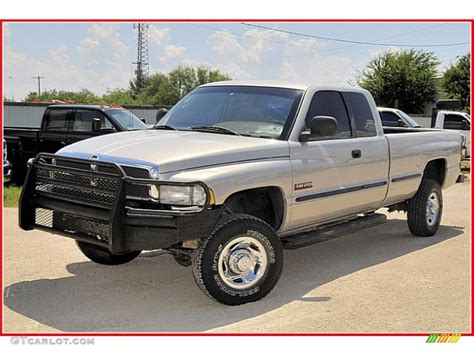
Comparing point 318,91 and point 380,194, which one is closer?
point 318,91

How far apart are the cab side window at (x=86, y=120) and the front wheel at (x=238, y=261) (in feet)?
25.5

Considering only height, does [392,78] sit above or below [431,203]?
above

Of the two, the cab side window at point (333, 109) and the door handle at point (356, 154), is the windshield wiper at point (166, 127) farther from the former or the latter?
the door handle at point (356, 154)

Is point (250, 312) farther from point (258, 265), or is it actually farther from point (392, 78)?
point (392, 78)

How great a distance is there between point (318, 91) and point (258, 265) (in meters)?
2.12

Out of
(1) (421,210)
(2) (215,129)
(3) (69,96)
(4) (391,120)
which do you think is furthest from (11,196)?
(3) (69,96)

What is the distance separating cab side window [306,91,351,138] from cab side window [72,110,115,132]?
22.3 ft

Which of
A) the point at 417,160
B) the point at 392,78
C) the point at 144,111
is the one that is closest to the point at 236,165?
the point at 417,160

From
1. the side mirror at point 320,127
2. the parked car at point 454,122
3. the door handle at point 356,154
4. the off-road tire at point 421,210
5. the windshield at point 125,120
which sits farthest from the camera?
the parked car at point 454,122

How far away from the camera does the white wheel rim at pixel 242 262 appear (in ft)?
16.6

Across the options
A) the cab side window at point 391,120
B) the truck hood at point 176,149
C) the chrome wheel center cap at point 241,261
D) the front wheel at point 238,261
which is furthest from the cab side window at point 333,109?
the cab side window at point 391,120

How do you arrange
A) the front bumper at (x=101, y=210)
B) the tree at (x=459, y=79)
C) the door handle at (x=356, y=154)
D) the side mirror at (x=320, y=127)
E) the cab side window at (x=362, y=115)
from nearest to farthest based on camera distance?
the front bumper at (x=101, y=210), the side mirror at (x=320, y=127), the door handle at (x=356, y=154), the cab side window at (x=362, y=115), the tree at (x=459, y=79)

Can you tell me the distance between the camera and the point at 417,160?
7.70 metres

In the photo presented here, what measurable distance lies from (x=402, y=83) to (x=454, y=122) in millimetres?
24270
